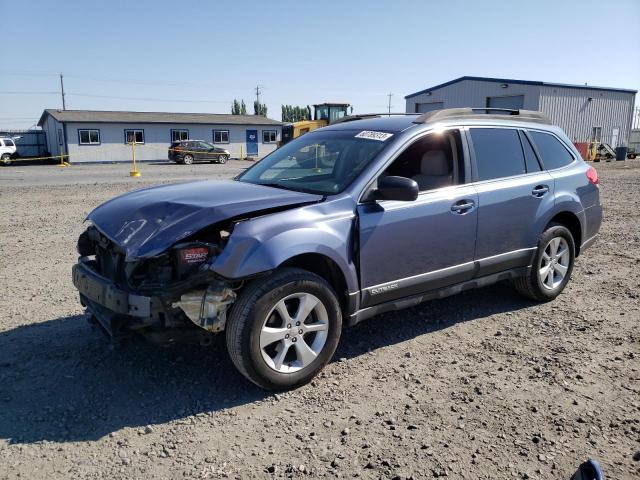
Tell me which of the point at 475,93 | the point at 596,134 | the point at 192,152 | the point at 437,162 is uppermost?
the point at 475,93

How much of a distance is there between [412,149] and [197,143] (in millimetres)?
32914

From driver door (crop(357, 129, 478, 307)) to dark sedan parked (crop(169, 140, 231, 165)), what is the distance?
106ft

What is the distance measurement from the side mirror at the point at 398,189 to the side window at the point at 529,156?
77.7 inches

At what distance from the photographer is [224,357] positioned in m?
4.15

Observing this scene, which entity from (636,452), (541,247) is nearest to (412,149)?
(541,247)

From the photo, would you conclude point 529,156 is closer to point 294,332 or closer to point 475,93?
point 294,332

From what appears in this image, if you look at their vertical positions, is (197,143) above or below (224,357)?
above

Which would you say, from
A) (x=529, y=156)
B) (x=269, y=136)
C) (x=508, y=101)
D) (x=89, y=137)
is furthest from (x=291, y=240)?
(x=269, y=136)

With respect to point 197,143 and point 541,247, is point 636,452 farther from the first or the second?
point 197,143

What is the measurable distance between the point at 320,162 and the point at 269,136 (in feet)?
145

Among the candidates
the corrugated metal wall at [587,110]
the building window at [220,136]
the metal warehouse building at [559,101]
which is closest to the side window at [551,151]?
the metal warehouse building at [559,101]

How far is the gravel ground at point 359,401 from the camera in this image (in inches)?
113

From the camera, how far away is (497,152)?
16.0ft

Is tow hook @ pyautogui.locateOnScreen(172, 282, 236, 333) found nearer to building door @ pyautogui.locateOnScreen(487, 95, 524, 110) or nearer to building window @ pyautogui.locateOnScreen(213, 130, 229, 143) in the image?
building door @ pyautogui.locateOnScreen(487, 95, 524, 110)
